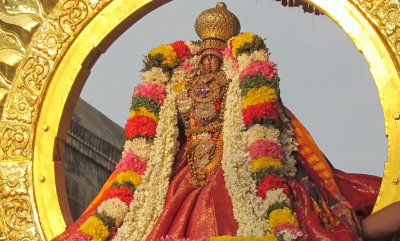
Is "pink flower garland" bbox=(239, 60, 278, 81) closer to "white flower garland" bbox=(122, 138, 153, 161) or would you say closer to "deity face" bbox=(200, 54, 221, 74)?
"deity face" bbox=(200, 54, 221, 74)

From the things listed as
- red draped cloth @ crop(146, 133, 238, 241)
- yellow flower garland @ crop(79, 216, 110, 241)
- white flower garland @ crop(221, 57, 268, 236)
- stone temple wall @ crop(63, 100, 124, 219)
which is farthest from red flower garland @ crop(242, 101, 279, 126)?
stone temple wall @ crop(63, 100, 124, 219)

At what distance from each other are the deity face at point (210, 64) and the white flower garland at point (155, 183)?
0.77 ft

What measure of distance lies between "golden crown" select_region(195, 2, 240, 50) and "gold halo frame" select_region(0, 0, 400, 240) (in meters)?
0.32

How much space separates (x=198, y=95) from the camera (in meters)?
6.97

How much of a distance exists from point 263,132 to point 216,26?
0.78 m

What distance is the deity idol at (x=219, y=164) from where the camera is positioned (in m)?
6.40

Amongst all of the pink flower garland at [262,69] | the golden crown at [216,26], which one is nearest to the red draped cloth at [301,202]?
the pink flower garland at [262,69]

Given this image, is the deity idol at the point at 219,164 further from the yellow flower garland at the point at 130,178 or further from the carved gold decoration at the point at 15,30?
the carved gold decoration at the point at 15,30

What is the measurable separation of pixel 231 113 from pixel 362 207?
86 centimetres

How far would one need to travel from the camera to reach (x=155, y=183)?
6.79 meters

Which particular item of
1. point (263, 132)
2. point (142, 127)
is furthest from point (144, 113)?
point (263, 132)

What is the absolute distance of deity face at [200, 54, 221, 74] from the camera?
7.02m

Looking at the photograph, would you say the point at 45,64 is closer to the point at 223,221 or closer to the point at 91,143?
the point at 223,221

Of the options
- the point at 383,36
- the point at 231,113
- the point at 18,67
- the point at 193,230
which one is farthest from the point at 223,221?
the point at 18,67
